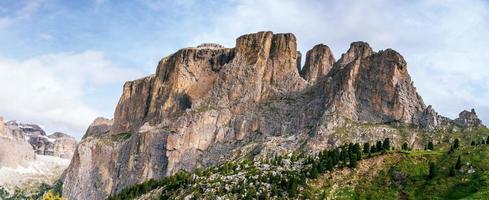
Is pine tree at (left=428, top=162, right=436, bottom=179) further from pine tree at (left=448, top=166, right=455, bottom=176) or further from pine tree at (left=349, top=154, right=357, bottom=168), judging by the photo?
pine tree at (left=349, top=154, right=357, bottom=168)

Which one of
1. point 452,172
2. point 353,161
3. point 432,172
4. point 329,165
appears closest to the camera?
point 452,172

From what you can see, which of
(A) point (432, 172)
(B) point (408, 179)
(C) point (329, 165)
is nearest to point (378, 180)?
(B) point (408, 179)

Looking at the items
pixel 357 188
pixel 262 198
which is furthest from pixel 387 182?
pixel 262 198

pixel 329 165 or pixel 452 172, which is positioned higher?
pixel 329 165

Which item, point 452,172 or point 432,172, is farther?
point 432,172

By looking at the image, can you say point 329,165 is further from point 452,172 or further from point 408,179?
point 452,172

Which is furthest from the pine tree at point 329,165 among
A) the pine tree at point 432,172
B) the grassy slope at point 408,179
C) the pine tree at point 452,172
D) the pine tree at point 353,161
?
the pine tree at point 452,172

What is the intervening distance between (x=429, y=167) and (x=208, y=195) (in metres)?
61.9

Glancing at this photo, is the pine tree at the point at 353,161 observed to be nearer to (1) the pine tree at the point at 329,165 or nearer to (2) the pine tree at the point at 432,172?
(1) the pine tree at the point at 329,165

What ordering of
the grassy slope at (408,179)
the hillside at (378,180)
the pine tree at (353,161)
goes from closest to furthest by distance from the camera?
the grassy slope at (408,179) → the hillside at (378,180) → the pine tree at (353,161)

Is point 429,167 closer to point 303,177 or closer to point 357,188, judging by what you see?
point 357,188

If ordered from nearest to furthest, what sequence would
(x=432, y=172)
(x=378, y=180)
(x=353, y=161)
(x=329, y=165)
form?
(x=432, y=172), (x=378, y=180), (x=353, y=161), (x=329, y=165)

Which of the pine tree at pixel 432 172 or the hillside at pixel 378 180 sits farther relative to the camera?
the pine tree at pixel 432 172

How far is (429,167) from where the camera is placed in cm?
16712
